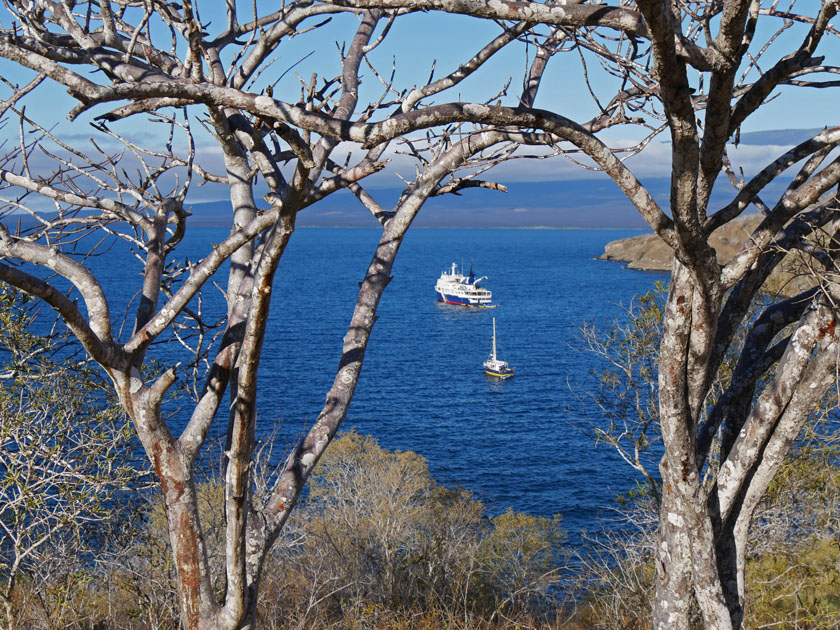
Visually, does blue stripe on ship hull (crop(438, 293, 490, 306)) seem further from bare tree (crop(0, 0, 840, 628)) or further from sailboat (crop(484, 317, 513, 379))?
bare tree (crop(0, 0, 840, 628))

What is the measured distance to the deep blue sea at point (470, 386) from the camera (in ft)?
111

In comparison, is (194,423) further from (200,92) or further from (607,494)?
(607,494)

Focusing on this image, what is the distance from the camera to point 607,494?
31453 mm

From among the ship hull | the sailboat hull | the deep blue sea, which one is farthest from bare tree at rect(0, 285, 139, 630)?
the ship hull

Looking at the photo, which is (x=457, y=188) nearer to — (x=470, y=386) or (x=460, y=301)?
(x=470, y=386)

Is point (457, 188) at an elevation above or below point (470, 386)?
above

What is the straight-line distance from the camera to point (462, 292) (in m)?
87.0

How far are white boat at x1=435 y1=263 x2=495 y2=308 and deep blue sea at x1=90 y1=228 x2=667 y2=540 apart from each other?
1.93m

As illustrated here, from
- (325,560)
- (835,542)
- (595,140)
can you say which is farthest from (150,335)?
(325,560)

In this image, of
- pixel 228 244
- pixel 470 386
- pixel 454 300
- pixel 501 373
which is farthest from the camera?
pixel 454 300

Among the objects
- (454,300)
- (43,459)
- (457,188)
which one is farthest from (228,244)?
(454,300)

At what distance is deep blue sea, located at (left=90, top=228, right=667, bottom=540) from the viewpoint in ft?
111

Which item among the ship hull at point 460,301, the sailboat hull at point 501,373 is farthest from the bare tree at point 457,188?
the ship hull at point 460,301

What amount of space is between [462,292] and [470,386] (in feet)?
121
